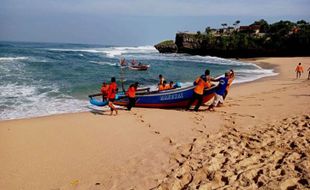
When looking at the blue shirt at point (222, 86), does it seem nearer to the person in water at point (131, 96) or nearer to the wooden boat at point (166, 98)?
the wooden boat at point (166, 98)

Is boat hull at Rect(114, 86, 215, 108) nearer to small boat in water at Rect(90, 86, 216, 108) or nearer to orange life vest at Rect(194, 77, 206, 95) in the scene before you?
small boat in water at Rect(90, 86, 216, 108)

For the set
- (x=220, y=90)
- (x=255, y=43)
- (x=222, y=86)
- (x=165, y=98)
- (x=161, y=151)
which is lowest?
(x=161, y=151)

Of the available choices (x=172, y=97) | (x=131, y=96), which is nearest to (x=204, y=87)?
(x=172, y=97)

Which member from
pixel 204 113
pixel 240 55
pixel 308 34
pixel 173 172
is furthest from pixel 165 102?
pixel 240 55

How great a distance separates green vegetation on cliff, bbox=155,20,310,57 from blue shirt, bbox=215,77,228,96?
1957 inches

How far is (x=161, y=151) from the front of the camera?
711cm

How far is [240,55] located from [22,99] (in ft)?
182

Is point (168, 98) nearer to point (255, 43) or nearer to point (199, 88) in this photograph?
point (199, 88)

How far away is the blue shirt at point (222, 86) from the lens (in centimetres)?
1199

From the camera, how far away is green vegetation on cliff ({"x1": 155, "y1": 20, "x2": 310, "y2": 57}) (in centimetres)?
5738

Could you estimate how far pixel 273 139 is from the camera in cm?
733

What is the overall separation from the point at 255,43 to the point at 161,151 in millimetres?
59636

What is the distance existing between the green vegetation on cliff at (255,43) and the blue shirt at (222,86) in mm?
49707

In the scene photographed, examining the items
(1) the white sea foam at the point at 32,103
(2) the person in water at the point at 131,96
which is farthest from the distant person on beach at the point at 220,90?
(1) the white sea foam at the point at 32,103
